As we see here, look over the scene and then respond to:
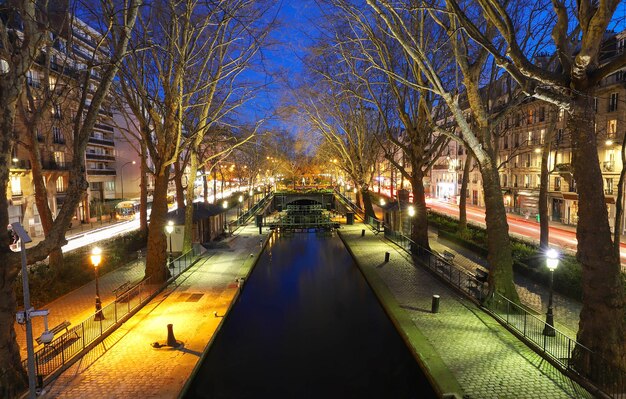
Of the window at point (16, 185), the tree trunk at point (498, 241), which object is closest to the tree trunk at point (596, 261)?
the tree trunk at point (498, 241)

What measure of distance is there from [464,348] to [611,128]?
32.4m

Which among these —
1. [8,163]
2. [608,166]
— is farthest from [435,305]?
[608,166]

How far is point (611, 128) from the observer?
34250mm

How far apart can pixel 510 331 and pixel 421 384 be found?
430 centimetres

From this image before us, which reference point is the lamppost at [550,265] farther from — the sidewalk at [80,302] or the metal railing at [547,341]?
the sidewalk at [80,302]

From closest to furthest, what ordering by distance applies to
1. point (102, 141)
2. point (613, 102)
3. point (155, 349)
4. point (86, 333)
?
point (155, 349) < point (86, 333) < point (613, 102) < point (102, 141)

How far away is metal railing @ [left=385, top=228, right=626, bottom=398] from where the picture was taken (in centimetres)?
924

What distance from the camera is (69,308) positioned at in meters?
16.4

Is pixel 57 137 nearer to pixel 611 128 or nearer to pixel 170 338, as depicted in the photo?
pixel 170 338

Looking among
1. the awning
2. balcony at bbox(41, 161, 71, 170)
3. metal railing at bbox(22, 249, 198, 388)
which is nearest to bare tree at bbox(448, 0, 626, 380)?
metal railing at bbox(22, 249, 198, 388)

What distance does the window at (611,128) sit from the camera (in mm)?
33781

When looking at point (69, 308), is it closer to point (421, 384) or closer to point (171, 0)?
point (171, 0)

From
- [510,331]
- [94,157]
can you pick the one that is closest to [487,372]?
[510,331]

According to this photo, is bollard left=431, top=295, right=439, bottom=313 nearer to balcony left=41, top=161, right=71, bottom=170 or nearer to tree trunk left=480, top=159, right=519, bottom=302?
tree trunk left=480, top=159, right=519, bottom=302
